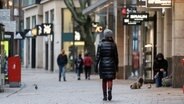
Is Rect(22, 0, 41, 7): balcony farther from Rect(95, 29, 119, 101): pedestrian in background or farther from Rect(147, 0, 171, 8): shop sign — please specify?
Rect(95, 29, 119, 101): pedestrian in background

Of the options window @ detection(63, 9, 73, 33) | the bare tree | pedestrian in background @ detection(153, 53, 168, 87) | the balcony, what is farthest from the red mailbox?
the balcony

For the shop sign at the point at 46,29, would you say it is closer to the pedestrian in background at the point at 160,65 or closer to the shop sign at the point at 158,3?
the pedestrian in background at the point at 160,65

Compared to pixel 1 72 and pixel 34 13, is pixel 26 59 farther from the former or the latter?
pixel 1 72

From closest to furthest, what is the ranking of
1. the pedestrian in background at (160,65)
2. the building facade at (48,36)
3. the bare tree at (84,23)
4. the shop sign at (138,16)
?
the pedestrian in background at (160,65) → the shop sign at (138,16) → the bare tree at (84,23) → the building facade at (48,36)

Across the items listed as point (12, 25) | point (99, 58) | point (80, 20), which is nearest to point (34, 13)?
point (80, 20)

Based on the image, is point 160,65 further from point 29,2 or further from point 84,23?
point 29,2

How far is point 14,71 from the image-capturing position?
1067 inches

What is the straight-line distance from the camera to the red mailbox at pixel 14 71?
26.9 meters

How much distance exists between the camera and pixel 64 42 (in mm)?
56281

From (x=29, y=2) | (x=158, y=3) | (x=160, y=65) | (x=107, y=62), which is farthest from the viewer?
(x=29, y=2)

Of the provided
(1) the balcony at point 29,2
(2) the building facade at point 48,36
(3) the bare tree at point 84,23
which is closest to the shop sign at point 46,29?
(2) the building facade at point 48,36

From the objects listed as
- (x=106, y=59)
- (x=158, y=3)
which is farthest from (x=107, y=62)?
(x=158, y=3)

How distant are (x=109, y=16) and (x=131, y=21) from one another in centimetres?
983

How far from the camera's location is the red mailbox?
26917mm
